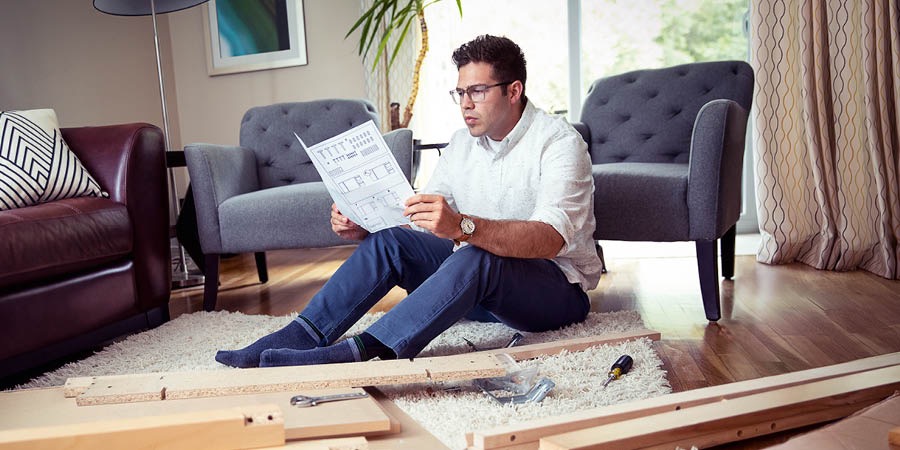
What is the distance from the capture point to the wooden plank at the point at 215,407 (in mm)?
1203

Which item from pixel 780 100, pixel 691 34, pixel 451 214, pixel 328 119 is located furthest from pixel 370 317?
pixel 691 34

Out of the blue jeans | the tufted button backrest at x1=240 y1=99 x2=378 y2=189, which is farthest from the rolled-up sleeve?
the tufted button backrest at x1=240 y1=99 x2=378 y2=189

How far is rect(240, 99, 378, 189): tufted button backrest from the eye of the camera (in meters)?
3.03

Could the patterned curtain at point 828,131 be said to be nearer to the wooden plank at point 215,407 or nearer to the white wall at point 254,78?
the white wall at point 254,78

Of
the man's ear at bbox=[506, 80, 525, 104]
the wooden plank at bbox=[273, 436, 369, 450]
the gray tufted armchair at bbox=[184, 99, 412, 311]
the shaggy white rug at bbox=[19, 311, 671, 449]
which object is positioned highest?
the man's ear at bbox=[506, 80, 525, 104]

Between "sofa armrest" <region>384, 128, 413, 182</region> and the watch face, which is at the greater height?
"sofa armrest" <region>384, 128, 413, 182</region>

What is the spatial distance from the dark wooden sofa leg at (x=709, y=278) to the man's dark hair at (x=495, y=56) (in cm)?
82

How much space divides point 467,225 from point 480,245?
61 millimetres

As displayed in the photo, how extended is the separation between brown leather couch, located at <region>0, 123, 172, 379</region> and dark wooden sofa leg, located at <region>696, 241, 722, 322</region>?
1.64 m

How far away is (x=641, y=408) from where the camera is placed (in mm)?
1250

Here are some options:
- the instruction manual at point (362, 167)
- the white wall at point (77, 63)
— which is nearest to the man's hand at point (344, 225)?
the instruction manual at point (362, 167)

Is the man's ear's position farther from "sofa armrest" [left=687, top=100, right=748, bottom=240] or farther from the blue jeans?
"sofa armrest" [left=687, top=100, right=748, bottom=240]

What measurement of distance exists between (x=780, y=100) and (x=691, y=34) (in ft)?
2.90

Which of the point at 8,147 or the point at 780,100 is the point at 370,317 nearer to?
the point at 8,147
